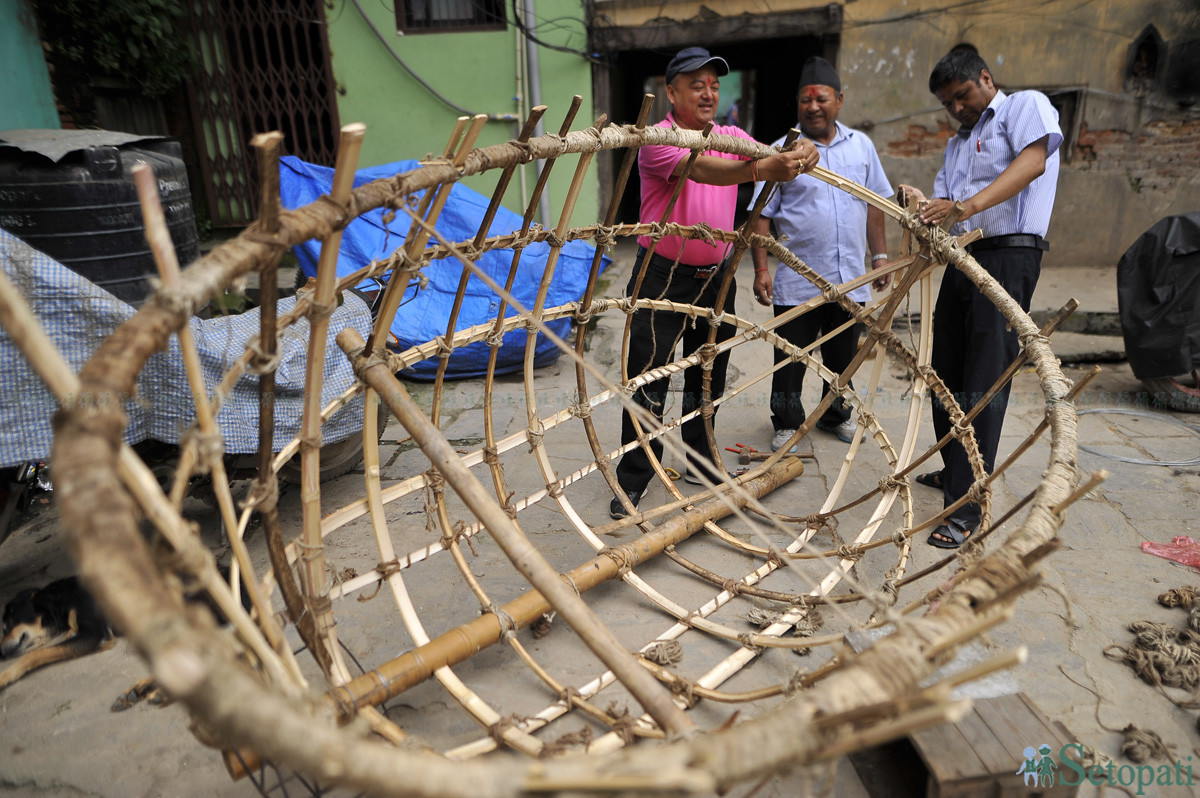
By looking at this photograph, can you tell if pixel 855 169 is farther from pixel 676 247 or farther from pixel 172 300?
pixel 172 300

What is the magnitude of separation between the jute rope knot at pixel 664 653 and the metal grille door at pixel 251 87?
16.1 feet

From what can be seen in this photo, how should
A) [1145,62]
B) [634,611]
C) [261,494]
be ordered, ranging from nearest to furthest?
1. [261,494]
2. [634,611]
3. [1145,62]

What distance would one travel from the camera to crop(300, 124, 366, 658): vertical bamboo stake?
118 cm

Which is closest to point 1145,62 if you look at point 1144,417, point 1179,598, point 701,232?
point 1144,417

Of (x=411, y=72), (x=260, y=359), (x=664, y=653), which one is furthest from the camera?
(x=411, y=72)

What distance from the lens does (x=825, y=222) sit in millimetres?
2723

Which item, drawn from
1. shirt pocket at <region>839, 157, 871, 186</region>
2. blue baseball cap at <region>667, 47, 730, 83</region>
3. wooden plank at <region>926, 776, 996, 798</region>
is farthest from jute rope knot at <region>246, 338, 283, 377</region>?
shirt pocket at <region>839, 157, 871, 186</region>

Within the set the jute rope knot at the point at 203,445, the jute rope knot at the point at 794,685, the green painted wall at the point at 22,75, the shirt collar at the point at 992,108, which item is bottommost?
the jute rope knot at the point at 794,685

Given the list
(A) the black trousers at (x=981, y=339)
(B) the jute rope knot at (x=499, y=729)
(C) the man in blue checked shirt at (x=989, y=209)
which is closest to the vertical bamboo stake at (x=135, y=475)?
(B) the jute rope knot at (x=499, y=729)

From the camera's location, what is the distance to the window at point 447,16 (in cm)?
509

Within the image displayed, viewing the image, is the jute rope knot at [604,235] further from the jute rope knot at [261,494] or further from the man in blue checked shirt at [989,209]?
the jute rope knot at [261,494]

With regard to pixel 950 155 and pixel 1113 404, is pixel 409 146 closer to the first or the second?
pixel 950 155

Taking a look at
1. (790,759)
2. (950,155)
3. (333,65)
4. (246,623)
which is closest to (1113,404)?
(950,155)

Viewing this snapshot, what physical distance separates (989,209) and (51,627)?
3.00m
